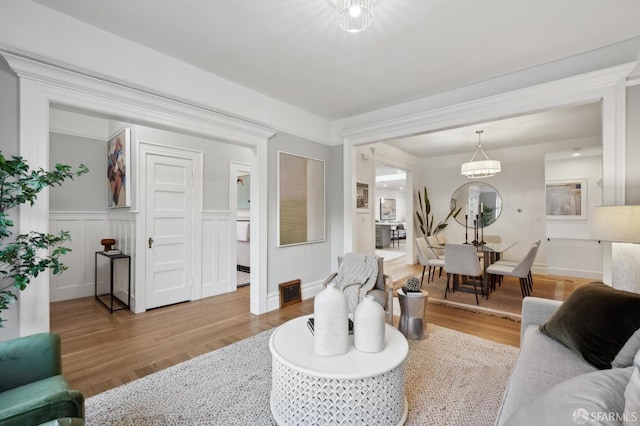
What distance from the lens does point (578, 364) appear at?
58.2 inches

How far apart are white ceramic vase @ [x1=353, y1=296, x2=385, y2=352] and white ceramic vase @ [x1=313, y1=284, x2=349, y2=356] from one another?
0.10m

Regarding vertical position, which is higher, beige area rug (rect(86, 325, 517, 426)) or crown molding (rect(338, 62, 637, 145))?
crown molding (rect(338, 62, 637, 145))

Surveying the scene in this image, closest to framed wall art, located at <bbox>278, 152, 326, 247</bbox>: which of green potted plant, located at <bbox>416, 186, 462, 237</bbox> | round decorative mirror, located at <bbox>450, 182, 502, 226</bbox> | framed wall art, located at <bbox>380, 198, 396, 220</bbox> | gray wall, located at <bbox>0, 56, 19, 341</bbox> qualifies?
gray wall, located at <bbox>0, 56, 19, 341</bbox>

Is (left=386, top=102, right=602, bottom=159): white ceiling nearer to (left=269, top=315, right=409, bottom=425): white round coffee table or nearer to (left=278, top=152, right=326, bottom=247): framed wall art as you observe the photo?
(left=278, top=152, right=326, bottom=247): framed wall art

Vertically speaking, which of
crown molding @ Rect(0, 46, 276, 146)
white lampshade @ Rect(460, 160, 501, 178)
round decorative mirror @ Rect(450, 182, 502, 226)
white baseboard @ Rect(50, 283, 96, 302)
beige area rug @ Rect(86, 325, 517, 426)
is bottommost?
beige area rug @ Rect(86, 325, 517, 426)

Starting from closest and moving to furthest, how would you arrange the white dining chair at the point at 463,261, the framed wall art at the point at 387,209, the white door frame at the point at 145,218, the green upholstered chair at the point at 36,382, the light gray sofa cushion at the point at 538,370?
the green upholstered chair at the point at 36,382 → the light gray sofa cushion at the point at 538,370 → the white door frame at the point at 145,218 → the white dining chair at the point at 463,261 → the framed wall art at the point at 387,209

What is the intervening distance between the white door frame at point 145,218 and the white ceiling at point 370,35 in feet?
5.01

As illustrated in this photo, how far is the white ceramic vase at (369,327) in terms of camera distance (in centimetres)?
166

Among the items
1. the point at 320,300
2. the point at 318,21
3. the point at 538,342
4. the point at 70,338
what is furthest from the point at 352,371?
the point at 70,338

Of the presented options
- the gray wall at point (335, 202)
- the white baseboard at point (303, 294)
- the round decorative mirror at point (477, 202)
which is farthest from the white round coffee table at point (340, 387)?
the round decorative mirror at point (477, 202)

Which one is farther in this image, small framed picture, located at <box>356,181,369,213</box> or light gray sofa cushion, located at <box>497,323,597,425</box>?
small framed picture, located at <box>356,181,369,213</box>

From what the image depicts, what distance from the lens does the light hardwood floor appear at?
2.38m

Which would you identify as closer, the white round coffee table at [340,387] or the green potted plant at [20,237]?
the white round coffee table at [340,387]

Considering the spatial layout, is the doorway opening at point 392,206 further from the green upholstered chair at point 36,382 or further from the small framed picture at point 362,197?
the green upholstered chair at point 36,382
